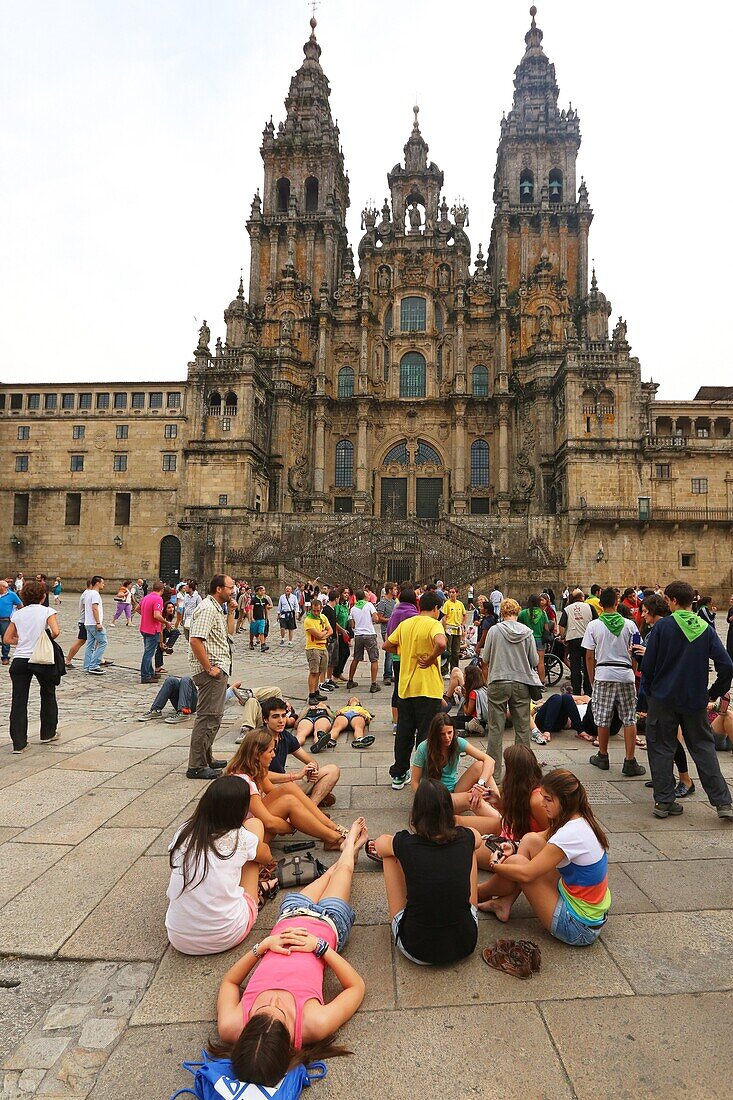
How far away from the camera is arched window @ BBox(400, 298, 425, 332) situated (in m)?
45.3

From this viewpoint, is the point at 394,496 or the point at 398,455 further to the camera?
the point at 398,455

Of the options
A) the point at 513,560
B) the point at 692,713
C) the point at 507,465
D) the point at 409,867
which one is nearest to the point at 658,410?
the point at 507,465

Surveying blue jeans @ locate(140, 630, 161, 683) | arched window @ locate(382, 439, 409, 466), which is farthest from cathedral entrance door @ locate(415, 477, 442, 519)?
blue jeans @ locate(140, 630, 161, 683)

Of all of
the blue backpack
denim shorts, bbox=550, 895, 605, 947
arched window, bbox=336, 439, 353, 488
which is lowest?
denim shorts, bbox=550, 895, 605, 947

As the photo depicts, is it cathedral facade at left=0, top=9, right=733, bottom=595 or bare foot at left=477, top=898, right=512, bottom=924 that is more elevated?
cathedral facade at left=0, top=9, right=733, bottom=595

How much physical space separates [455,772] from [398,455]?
133 feet

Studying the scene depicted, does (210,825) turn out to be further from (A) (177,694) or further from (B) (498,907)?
(A) (177,694)

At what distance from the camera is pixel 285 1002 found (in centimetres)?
239

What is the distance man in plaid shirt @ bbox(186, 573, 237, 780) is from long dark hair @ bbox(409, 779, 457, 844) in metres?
3.40

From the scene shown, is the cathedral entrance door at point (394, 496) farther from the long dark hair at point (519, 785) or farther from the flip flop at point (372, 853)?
the long dark hair at point (519, 785)

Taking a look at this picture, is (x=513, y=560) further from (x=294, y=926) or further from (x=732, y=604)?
(x=294, y=926)

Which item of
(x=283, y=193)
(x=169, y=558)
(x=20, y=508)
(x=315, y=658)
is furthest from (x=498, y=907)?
(x=283, y=193)

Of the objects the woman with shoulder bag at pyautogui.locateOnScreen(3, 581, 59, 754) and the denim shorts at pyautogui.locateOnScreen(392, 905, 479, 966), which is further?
the woman with shoulder bag at pyautogui.locateOnScreen(3, 581, 59, 754)

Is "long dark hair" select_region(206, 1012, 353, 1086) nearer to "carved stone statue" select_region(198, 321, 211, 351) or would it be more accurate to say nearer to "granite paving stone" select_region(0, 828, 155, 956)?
"granite paving stone" select_region(0, 828, 155, 956)
